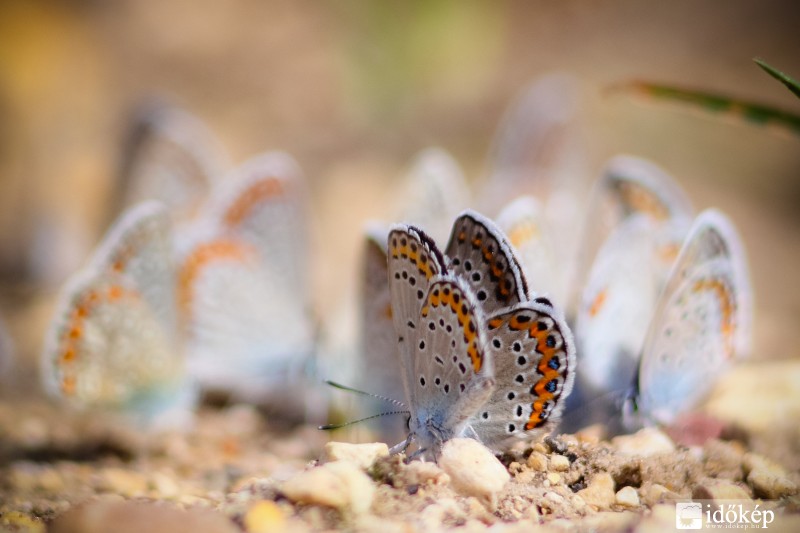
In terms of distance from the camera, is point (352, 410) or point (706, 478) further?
point (352, 410)

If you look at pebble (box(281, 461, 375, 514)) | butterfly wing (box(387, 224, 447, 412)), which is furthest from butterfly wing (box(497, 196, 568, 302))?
pebble (box(281, 461, 375, 514))

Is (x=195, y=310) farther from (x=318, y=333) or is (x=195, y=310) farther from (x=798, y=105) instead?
(x=798, y=105)

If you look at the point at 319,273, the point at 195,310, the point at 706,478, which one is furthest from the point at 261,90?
the point at 706,478

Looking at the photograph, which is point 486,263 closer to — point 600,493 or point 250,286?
point 600,493

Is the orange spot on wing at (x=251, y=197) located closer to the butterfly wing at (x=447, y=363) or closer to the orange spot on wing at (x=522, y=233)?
the orange spot on wing at (x=522, y=233)

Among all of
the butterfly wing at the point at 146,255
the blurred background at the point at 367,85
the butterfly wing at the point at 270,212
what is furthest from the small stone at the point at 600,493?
the blurred background at the point at 367,85

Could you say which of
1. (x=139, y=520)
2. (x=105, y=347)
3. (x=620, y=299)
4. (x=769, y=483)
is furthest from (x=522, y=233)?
(x=105, y=347)

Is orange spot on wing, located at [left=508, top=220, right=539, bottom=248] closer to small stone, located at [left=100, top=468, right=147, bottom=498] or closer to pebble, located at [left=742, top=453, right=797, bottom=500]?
pebble, located at [left=742, top=453, right=797, bottom=500]

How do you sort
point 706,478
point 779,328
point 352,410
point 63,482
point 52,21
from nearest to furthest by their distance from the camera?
1. point 706,478
2. point 63,482
3. point 352,410
4. point 779,328
5. point 52,21
